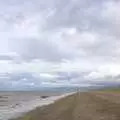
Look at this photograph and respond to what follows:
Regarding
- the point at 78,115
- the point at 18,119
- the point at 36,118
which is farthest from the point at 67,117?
the point at 18,119

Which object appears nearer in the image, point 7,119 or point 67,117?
point 67,117

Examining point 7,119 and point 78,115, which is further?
point 7,119

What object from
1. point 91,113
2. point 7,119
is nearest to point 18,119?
point 7,119

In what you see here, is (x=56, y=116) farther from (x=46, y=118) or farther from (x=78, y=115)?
(x=78, y=115)

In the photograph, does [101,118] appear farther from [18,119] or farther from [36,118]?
[18,119]

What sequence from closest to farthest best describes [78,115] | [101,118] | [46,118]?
[101,118] < [78,115] < [46,118]

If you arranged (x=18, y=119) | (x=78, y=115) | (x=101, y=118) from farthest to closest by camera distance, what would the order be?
(x=18, y=119) → (x=78, y=115) → (x=101, y=118)

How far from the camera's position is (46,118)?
124 feet

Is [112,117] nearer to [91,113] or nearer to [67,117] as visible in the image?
[91,113]

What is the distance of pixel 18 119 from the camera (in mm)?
41250

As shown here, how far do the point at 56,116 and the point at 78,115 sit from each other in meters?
A: 3.50

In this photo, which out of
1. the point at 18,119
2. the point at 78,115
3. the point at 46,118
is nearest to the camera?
the point at 78,115

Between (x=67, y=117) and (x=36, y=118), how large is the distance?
15.6 feet

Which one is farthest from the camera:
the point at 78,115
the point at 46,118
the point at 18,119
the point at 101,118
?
the point at 18,119
